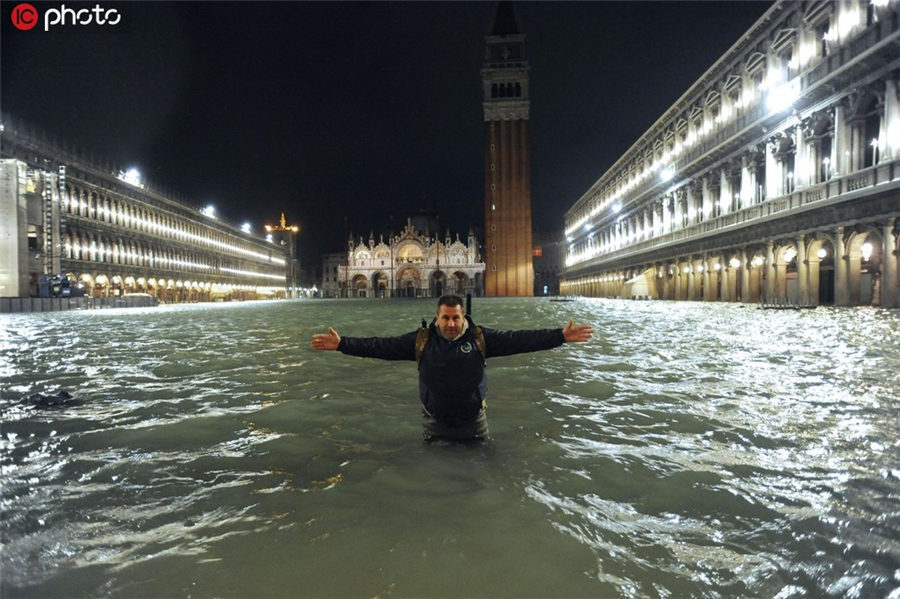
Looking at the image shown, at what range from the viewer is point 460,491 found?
12.6ft

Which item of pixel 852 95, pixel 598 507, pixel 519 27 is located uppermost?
pixel 519 27

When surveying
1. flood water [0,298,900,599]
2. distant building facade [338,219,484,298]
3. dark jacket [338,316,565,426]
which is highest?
distant building facade [338,219,484,298]

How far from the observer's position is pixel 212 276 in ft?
306

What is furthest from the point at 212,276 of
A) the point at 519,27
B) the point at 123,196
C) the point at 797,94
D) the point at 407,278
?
the point at 797,94

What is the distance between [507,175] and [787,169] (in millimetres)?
52719

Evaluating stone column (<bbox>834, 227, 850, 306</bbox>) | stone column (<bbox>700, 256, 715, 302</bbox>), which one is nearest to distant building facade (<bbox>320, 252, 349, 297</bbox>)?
stone column (<bbox>700, 256, 715, 302</bbox>)

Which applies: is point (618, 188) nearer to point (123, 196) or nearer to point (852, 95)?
point (852, 95)

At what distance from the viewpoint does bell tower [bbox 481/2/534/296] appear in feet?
269

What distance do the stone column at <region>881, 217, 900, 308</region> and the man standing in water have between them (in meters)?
23.9

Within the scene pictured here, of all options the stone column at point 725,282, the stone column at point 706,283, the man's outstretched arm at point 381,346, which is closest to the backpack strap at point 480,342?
the man's outstretched arm at point 381,346

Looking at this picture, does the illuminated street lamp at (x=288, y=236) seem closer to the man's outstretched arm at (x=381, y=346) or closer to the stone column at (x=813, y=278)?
the stone column at (x=813, y=278)

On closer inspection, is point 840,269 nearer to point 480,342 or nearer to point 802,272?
point 802,272

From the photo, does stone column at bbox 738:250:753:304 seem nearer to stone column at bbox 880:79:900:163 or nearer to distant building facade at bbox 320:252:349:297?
stone column at bbox 880:79:900:163

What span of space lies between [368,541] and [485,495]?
1007mm
